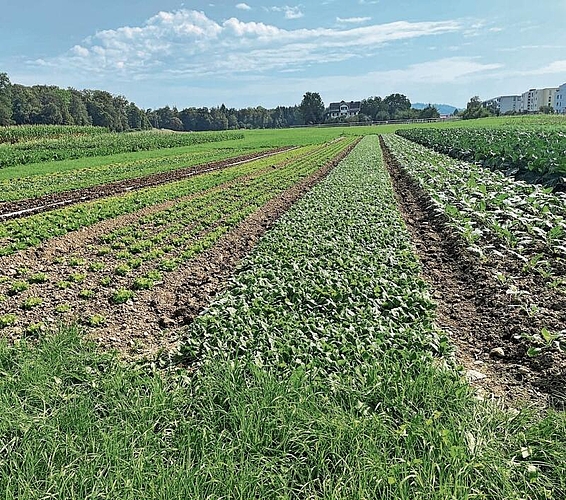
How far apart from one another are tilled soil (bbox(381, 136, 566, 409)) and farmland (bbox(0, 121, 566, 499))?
0.09 feet

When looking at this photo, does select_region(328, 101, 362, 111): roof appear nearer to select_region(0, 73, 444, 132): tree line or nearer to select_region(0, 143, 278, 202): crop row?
select_region(0, 73, 444, 132): tree line

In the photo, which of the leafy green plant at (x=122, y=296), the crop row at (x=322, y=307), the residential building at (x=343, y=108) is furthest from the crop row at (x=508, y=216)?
the residential building at (x=343, y=108)

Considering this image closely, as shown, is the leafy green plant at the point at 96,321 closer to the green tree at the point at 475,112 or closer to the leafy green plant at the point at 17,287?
the leafy green plant at the point at 17,287

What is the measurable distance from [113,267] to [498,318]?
20.8ft

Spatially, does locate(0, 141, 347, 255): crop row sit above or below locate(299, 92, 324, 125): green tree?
below

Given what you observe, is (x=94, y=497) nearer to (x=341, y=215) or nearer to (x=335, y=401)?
(x=335, y=401)

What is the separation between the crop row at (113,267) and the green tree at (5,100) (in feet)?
217

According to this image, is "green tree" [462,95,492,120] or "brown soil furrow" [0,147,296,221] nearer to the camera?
"brown soil furrow" [0,147,296,221]

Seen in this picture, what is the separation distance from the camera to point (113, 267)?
8.17 m

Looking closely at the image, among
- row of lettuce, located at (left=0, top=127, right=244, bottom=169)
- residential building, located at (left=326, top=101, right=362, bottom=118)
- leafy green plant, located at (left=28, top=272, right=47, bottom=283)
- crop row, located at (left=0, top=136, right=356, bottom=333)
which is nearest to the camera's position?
crop row, located at (left=0, top=136, right=356, bottom=333)

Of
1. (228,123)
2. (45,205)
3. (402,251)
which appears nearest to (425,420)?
(402,251)

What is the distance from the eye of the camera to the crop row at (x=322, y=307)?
445 centimetres

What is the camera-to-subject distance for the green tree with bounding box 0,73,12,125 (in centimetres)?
6581

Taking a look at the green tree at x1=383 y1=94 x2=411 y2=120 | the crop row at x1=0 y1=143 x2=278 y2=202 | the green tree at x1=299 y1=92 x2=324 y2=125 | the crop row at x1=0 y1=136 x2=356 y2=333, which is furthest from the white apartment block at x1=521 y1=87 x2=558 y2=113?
the crop row at x1=0 y1=136 x2=356 y2=333
